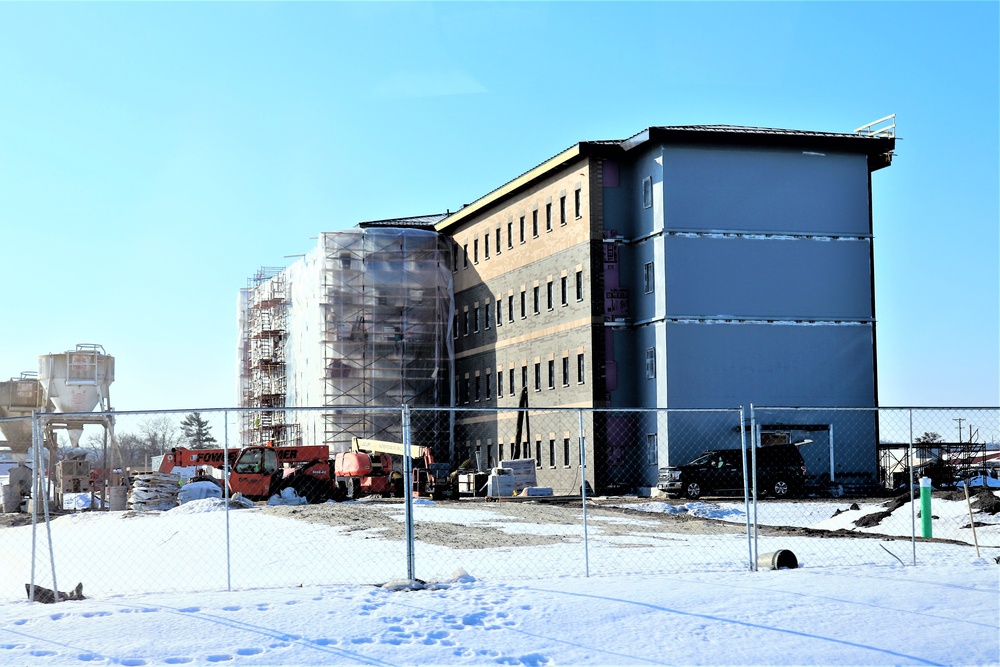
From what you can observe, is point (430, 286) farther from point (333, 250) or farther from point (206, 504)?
point (206, 504)

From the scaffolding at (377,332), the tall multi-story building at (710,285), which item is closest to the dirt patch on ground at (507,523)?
the tall multi-story building at (710,285)

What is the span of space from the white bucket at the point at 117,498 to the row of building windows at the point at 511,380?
1912 cm

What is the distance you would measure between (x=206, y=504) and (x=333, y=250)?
2773cm

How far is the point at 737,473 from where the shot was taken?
42.1 meters

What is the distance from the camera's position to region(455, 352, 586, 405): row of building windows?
177 feet

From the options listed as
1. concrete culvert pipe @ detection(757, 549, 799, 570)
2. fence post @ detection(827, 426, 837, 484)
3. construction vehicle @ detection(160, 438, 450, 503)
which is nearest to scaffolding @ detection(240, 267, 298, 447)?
construction vehicle @ detection(160, 438, 450, 503)

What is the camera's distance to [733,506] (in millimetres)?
36469

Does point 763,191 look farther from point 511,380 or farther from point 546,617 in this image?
point 546,617

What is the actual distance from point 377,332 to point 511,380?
→ 794cm

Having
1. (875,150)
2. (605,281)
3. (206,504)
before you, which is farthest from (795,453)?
(206,504)

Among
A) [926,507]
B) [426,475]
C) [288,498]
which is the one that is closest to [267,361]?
[426,475]

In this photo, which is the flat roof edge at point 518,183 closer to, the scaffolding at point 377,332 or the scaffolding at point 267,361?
the scaffolding at point 377,332

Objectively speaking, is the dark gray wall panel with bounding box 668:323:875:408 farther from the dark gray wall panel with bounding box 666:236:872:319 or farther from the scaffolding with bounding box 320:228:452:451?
the scaffolding with bounding box 320:228:452:451

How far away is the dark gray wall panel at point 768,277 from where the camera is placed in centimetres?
4919
